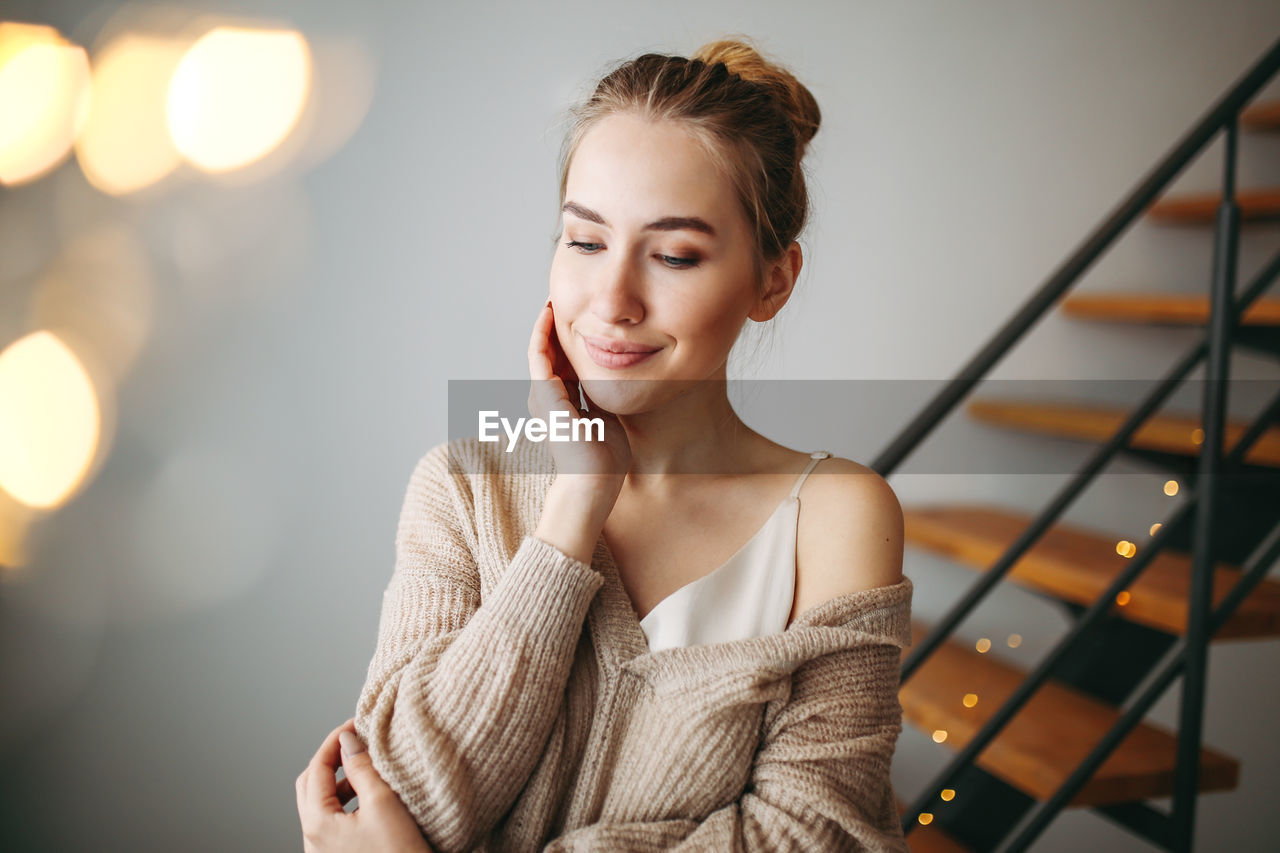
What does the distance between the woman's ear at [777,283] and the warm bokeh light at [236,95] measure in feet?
3.84

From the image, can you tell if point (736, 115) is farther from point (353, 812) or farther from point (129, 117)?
point (129, 117)

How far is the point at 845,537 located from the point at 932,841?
1194mm

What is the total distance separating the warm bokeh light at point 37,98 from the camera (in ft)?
5.38

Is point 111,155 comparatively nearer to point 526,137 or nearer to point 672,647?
point 526,137

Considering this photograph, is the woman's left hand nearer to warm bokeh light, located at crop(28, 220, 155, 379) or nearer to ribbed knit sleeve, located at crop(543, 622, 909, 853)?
ribbed knit sleeve, located at crop(543, 622, 909, 853)

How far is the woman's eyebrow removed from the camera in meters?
0.96

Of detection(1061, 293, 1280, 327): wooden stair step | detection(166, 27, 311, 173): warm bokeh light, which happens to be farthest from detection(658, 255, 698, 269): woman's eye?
detection(1061, 293, 1280, 327): wooden stair step

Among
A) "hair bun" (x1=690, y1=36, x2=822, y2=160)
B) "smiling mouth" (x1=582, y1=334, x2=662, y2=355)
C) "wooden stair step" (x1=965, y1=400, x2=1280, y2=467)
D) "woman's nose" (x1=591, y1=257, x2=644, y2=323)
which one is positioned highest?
"hair bun" (x1=690, y1=36, x2=822, y2=160)

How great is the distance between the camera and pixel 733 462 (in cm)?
115

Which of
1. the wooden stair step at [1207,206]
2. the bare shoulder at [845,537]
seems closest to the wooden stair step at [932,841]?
the bare shoulder at [845,537]

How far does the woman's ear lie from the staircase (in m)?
0.53

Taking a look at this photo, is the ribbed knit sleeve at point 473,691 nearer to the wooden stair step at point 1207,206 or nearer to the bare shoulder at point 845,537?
the bare shoulder at point 845,537

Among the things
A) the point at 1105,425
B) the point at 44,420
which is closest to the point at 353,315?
the point at 44,420

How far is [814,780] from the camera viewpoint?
0.89m
